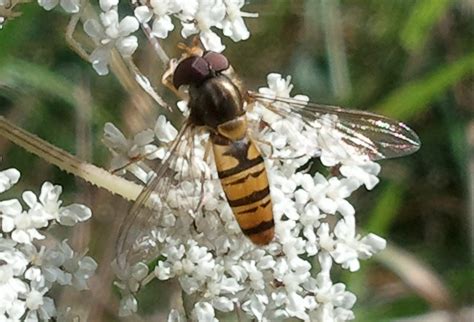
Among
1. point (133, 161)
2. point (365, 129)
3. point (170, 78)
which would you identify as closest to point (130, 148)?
point (133, 161)

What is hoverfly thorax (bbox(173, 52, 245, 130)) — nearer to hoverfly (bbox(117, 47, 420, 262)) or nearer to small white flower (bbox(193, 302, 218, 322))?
hoverfly (bbox(117, 47, 420, 262))

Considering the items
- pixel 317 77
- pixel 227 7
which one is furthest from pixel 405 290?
pixel 227 7

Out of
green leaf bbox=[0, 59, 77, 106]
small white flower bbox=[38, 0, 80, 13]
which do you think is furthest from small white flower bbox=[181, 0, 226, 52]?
green leaf bbox=[0, 59, 77, 106]

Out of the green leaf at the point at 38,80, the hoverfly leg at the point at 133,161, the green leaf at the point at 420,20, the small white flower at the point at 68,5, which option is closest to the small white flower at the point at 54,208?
the hoverfly leg at the point at 133,161

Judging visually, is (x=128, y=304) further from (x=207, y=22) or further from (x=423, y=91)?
(x=423, y=91)

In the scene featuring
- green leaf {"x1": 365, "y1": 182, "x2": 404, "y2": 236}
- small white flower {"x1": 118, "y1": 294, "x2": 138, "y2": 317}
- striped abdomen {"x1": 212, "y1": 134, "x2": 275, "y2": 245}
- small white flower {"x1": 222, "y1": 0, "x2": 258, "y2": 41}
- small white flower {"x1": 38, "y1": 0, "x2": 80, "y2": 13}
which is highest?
small white flower {"x1": 38, "y1": 0, "x2": 80, "y2": 13}
